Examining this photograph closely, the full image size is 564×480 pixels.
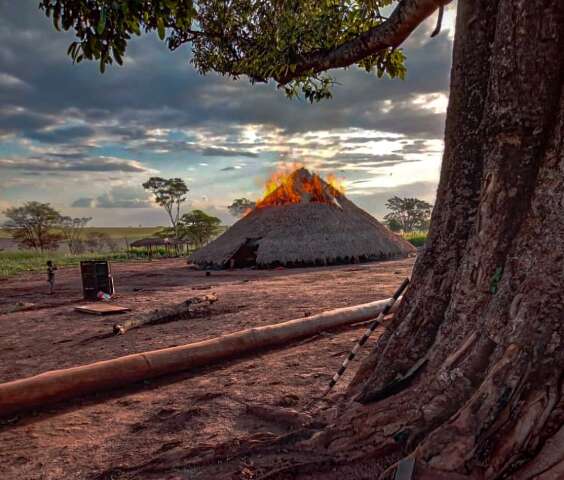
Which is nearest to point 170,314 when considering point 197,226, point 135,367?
point 135,367

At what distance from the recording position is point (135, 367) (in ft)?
15.2

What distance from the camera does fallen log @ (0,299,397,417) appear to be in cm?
403

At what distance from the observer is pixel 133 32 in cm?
422

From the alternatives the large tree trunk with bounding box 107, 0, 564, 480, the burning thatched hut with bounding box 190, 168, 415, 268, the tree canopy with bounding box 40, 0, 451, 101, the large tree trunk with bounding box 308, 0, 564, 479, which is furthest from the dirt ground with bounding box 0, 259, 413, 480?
the burning thatched hut with bounding box 190, 168, 415, 268

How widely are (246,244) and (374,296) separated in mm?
14871

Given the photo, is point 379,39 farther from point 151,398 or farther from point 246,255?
point 246,255

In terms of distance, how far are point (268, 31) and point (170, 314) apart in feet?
18.8

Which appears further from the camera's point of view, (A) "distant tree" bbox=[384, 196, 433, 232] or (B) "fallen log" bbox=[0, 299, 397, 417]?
(A) "distant tree" bbox=[384, 196, 433, 232]

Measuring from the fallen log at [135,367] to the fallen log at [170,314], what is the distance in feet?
9.49

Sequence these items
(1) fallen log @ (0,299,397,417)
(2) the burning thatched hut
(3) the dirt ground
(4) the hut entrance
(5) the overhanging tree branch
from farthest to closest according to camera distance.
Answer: (4) the hut entrance, (2) the burning thatched hut, (1) fallen log @ (0,299,397,417), (5) the overhanging tree branch, (3) the dirt ground

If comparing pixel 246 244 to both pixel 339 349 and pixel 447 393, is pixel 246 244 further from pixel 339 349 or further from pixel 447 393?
pixel 447 393

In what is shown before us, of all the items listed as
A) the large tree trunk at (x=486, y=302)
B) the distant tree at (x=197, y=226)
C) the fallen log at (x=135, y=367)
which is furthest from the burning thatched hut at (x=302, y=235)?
the distant tree at (x=197, y=226)

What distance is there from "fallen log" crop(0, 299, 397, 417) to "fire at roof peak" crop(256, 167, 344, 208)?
21034mm

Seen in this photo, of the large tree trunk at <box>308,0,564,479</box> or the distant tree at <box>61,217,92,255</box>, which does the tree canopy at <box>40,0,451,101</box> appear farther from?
the distant tree at <box>61,217,92,255</box>
